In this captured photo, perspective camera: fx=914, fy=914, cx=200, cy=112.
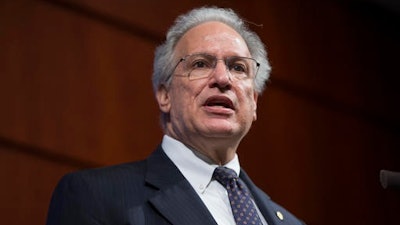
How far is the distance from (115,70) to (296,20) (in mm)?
765

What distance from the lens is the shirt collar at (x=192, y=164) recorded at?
185 centimetres

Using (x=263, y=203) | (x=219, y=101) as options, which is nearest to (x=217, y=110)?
(x=219, y=101)

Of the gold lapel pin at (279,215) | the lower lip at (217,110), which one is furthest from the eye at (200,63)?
the gold lapel pin at (279,215)

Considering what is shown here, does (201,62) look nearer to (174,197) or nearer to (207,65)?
(207,65)

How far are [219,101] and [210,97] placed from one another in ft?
0.07

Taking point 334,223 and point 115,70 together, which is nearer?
point 115,70

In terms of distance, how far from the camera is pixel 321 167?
2.94 metres

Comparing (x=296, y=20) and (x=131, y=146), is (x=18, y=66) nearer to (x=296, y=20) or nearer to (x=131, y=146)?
(x=131, y=146)

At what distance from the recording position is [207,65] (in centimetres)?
195

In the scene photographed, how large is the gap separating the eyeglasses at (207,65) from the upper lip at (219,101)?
65mm

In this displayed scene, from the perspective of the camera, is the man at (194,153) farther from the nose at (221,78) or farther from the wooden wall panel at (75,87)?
the wooden wall panel at (75,87)

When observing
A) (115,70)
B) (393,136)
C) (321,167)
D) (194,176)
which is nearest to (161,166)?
(194,176)

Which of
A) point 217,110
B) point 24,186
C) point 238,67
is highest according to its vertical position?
point 238,67

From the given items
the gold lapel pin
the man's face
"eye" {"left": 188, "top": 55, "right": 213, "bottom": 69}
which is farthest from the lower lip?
the gold lapel pin
